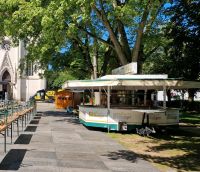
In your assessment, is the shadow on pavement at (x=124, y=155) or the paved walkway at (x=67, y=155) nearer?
the paved walkway at (x=67, y=155)

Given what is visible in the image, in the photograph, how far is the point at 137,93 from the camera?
Answer: 2481 cm

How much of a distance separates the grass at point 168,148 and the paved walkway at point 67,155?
0.53m

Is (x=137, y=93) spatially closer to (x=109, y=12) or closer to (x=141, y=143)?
(x=109, y=12)

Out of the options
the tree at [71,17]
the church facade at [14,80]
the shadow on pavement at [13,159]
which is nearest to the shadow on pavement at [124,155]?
the shadow on pavement at [13,159]

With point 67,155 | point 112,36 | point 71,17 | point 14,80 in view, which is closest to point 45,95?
point 14,80

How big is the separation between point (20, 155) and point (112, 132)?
8.86m

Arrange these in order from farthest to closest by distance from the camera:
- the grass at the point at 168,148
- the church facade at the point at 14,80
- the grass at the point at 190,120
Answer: the church facade at the point at 14,80
the grass at the point at 190,120
the grass at the point at 168,148

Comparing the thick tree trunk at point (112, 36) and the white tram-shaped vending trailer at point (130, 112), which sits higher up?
the thick tree trunk at point (112, 36)

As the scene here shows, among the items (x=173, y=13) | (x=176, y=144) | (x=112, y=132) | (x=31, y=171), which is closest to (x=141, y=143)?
(x=176, y=144)

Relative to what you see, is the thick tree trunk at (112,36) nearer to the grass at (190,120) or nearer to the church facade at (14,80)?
the grass at (190,120)

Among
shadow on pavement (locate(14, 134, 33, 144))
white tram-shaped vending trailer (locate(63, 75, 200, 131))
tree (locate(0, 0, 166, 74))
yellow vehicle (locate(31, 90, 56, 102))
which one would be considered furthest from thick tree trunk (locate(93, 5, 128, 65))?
yellow vehicle (locate(31, 90, 56, 102))

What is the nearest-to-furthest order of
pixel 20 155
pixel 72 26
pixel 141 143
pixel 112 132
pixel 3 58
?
1. pixel 20 155
2. pixel 141 143
3. pixel 112 132
4. pixel 72 26
5. pixel 3 58

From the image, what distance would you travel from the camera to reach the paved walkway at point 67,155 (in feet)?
36.1

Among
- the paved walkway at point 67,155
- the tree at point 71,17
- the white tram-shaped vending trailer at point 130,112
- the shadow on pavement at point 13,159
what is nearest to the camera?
the shadow on pavement at point 13,159
